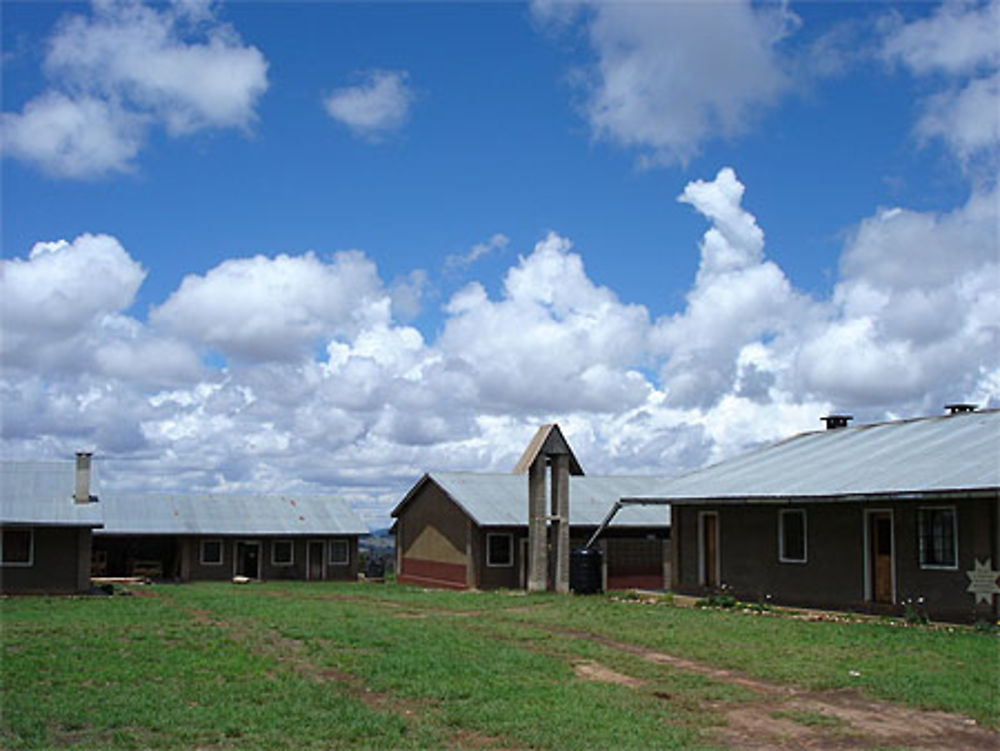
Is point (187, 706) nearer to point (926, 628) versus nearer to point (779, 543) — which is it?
point (926, 628)

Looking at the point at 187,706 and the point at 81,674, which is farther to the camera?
the point at 81,674

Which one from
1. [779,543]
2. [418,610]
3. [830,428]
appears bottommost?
[418,610]

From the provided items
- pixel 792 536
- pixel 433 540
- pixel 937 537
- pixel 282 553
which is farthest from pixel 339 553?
pixel 937 537

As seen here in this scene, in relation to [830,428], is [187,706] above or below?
below

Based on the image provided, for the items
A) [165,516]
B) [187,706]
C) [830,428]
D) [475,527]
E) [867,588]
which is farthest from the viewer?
[165,516]

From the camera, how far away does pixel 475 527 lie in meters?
37.7

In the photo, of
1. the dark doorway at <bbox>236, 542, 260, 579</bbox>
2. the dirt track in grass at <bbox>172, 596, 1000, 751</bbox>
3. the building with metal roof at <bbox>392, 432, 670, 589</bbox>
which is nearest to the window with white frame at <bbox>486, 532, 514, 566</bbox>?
the building with metal roof at <bbox>392, 432, 670, 589</bbox>

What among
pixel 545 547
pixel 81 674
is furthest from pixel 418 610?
pixel 81 674

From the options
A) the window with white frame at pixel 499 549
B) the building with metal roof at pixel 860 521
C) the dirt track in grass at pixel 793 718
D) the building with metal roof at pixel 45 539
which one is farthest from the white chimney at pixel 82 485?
the dirt track in grass at pixel 793 718

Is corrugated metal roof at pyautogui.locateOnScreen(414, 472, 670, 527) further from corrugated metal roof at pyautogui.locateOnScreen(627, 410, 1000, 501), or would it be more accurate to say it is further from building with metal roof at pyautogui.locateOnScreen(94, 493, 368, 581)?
building with metal roof at pyautogui.locateOnScreen(94, 493, 368, 581)

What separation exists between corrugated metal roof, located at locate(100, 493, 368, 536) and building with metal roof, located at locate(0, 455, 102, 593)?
947cm

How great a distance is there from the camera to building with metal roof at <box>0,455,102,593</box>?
1309 inches

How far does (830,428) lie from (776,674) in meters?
19.1

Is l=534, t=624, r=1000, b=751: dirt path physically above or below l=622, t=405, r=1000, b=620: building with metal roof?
below
